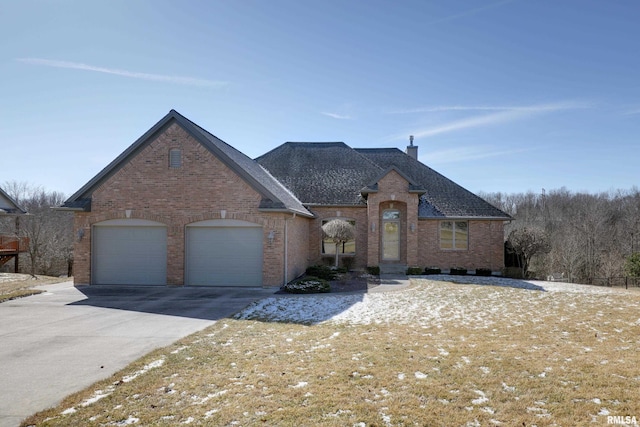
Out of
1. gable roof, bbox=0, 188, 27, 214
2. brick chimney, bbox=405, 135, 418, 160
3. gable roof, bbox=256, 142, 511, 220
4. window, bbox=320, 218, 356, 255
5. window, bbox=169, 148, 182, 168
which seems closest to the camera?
window, bbox=169, 148, 182, 168

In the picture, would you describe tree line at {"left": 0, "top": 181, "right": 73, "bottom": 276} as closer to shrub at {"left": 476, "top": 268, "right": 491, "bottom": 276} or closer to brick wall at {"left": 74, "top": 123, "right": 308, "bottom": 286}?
brick wall at {"left": 74, "top": 123, "right": 308, "bottom": 286}

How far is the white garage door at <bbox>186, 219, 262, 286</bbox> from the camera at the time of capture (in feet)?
47.9

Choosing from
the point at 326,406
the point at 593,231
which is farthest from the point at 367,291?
the point at 593,231

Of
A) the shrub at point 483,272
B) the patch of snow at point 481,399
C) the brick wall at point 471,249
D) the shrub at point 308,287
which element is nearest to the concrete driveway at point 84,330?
the shrub at point 308,287

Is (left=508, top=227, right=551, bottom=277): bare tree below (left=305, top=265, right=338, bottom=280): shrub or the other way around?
the other way around

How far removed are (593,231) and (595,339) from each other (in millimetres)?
30666

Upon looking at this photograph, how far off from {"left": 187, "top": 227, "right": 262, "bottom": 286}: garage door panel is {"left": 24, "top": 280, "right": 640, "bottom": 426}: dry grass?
5.46 metres

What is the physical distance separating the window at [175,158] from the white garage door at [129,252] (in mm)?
2471

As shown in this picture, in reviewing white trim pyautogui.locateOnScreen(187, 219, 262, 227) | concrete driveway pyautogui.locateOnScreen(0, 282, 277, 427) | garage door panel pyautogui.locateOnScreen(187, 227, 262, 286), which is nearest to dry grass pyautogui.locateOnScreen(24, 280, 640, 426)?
concrete driveway pyautogui.locateOnScreen(0, 282, 277, 427)

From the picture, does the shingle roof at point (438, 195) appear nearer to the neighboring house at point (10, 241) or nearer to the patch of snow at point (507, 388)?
the patch of snow at point (507, 388)

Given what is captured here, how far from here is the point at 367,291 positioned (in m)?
14.3

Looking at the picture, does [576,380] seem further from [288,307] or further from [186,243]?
[186,243]

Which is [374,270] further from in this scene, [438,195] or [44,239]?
[44,239]

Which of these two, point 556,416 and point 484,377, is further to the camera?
point 484,377
